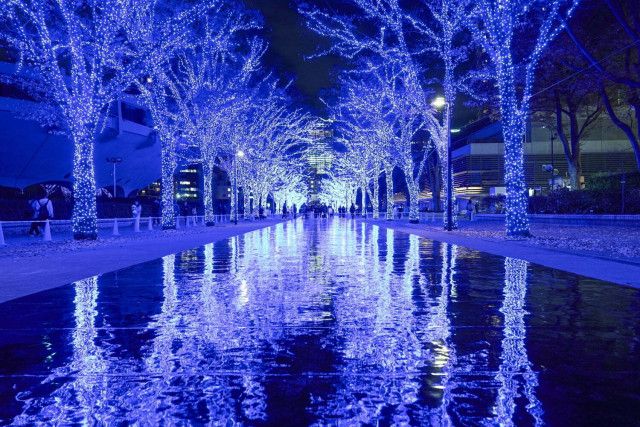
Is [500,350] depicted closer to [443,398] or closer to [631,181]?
[443,398]

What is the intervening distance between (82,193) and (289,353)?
18315mm

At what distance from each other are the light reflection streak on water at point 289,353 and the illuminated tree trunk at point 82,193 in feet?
39.1

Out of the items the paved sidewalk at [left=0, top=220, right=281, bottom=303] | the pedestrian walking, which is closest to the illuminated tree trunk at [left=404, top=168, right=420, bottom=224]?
the paved sidewalk at [left=0, top=220, right=281, bottom=303]

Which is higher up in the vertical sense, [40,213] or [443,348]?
[40,213]

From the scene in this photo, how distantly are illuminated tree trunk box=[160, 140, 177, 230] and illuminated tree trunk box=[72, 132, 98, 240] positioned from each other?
442 inches

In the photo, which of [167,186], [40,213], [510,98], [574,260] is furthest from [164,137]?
[574,260]

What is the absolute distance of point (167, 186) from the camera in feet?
110

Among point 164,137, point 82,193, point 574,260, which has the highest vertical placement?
point 164,137

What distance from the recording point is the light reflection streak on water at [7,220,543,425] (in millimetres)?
3910

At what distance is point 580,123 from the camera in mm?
60875

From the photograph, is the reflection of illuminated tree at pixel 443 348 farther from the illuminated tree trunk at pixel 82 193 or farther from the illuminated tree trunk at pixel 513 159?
the illuminated tree trunk at pixel 82 193

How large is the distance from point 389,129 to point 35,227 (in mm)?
23948

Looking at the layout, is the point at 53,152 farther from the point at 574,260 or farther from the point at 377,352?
the point at 377,352

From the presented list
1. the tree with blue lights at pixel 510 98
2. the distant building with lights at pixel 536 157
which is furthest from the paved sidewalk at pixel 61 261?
the distant building with lights at pixel 536 157
